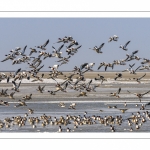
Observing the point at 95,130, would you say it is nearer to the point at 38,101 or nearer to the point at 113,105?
the point at 113,105

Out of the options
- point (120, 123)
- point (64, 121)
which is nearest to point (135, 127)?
point (120, 123)

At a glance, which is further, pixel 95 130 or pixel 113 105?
pixel 113 105

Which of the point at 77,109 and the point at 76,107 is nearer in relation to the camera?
the point at 77,109
